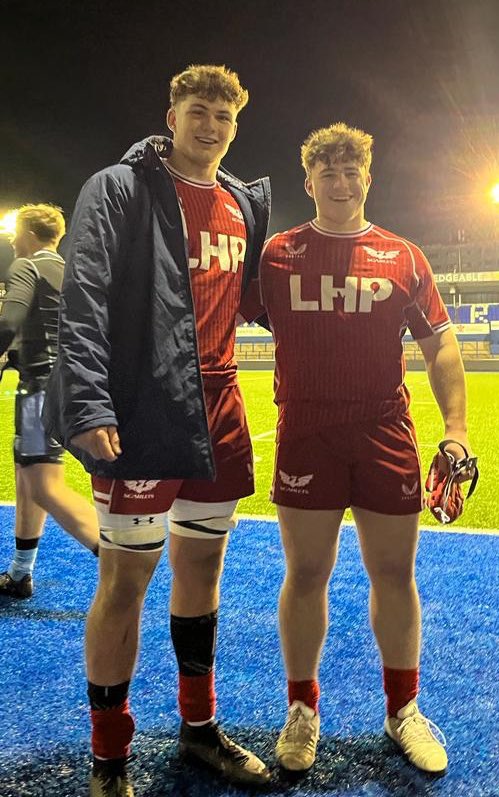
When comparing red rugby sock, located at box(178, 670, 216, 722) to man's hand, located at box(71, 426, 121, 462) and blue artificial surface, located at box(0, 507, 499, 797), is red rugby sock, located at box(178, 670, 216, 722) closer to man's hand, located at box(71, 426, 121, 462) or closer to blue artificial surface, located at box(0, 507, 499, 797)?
blue artificial surface, located at box(0, 507, 499, 797)

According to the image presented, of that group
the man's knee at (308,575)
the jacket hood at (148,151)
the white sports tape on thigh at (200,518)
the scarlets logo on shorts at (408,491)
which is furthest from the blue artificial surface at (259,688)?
the jacket hood at (148,151)

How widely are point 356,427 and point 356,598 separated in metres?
1.67

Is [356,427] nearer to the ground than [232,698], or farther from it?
farther from it

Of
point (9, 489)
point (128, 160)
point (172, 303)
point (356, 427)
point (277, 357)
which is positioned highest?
point (128, 160)

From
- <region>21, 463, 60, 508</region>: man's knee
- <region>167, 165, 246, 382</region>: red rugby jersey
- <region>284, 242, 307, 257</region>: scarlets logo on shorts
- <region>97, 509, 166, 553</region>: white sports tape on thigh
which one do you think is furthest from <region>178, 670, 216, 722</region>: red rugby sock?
<region>21, 463, 60, 508</region>: man's knee

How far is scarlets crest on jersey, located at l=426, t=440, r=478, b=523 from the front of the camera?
222 cm

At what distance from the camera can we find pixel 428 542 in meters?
4.55

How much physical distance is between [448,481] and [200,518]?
87 centimetres

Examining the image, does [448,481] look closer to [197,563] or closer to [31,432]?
[197,563]

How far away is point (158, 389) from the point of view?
1864mm

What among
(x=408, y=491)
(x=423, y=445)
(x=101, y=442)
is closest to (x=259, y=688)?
(x=408, y=491)

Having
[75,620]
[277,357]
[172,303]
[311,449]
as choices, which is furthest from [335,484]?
[75,620]

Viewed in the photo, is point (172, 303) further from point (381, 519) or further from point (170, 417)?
point (381, 519)

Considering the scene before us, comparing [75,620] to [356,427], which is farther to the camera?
[75,620]
